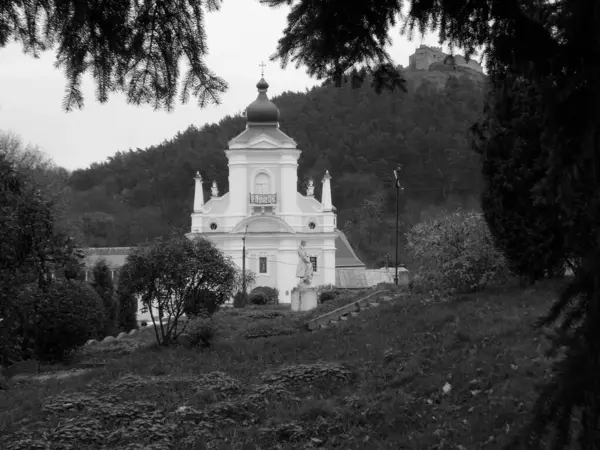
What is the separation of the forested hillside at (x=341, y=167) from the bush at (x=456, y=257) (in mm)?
49759

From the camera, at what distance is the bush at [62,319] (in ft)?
54.6

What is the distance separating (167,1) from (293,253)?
4613 cm

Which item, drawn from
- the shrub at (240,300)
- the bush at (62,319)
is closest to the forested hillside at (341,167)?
the shrub at (240,300)

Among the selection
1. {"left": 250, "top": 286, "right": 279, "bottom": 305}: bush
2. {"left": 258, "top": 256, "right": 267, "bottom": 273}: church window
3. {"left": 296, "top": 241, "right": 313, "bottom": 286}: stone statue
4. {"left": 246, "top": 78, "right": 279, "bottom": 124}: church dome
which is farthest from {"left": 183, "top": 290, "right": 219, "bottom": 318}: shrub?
{"left": 246, "top": 78, "right": 279, "bottom": 124}: church dome

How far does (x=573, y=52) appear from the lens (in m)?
3.79

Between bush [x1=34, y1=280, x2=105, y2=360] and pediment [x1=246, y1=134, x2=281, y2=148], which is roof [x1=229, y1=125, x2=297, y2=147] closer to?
pediment [x1=246, y1=134, x2=281, y2=148]

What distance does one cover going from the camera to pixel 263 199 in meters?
52.2

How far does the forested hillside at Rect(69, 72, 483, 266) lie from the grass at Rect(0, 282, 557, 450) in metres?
→ 56.5

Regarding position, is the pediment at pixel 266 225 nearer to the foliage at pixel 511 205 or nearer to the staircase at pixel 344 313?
the staircase at pixel 344 313

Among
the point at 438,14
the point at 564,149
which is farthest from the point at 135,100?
the point at 564,149

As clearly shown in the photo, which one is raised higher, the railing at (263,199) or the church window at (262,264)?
the railing at (263,199)

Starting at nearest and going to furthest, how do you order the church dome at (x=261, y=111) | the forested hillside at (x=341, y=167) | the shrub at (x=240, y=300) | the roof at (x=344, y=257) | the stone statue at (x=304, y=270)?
the stone statue at (x=304, y=270), the shrub at (x=240, y=300), the church dome at (x=261, y=111), the roof at (x=344, y=257), the forested hillside at (x=341, y=167)

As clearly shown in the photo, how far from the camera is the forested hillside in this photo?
74.6 metres

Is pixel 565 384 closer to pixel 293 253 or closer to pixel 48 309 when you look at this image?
pixel 48 309
